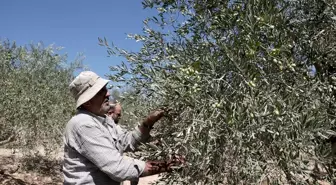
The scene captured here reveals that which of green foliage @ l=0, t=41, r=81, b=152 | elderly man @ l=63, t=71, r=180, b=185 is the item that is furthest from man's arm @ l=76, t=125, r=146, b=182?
green foliage @ l=0, t=41, r=81, b=152

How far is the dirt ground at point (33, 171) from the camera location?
13.4 meters

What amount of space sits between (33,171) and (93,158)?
41.4 ft

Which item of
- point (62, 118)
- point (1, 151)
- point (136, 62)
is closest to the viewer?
point (136, 62)

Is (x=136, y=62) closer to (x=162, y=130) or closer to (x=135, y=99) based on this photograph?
(x=135, y=99)

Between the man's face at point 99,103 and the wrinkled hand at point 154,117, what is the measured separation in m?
0.41

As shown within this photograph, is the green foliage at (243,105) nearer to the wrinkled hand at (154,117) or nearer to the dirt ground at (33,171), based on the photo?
the wrinkled hand at (154,117)

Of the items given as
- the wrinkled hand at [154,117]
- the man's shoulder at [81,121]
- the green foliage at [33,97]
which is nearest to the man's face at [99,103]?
the man's shoulder at [81,121]

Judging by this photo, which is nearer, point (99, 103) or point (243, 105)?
point (243, 105)

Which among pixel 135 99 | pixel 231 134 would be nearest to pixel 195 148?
pixel 231 134

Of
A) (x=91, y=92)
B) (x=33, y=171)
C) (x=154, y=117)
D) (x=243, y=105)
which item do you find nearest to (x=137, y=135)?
(x=154, y=117)

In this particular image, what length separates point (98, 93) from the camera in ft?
10.8

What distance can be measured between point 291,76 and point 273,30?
0.41 m

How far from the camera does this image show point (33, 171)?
14648 mm

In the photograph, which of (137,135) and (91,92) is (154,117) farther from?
(91,92)
